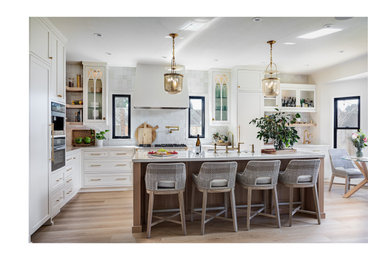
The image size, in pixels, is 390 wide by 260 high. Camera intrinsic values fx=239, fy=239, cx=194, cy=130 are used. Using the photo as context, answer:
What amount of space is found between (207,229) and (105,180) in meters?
2.63

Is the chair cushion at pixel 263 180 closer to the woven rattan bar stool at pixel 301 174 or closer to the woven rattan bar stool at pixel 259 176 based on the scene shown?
the woven rattan bar stool at pixel 259 176

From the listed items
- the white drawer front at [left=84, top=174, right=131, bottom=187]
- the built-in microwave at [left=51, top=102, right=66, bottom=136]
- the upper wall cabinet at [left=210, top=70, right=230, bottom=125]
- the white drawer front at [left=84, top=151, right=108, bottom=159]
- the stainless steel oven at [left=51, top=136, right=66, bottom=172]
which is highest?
the upper wall cabinet at [left=210, top=70, right=230, bottom=125]

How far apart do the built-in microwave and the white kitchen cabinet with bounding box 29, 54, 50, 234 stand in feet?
0.54

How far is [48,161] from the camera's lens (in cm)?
289

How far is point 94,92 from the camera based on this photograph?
193 inches

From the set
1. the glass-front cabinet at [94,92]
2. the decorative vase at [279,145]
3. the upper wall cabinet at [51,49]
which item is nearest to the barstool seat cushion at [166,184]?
the decorative vase at [279,145]

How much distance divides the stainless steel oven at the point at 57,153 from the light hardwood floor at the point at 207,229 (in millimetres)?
705

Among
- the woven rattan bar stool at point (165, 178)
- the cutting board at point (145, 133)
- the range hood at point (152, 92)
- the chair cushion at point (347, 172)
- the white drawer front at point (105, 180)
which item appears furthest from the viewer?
the cutting board at point (145, 133)

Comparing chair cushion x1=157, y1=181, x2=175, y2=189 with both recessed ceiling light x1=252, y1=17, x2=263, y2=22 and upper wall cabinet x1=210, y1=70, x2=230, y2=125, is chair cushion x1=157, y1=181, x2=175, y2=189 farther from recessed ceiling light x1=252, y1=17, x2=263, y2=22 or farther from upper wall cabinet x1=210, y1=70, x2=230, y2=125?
upper wall cabinet x1=210, y1=70, x2=230, y2=125

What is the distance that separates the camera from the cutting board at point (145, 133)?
17.4 feet

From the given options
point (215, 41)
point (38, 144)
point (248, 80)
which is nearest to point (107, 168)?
point (38, 144)

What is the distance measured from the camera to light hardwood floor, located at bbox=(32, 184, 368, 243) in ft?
8.38

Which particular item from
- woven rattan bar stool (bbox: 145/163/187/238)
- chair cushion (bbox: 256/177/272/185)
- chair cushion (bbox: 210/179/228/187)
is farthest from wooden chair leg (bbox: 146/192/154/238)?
chair cushion (bbox: 256/177/272/185)
